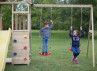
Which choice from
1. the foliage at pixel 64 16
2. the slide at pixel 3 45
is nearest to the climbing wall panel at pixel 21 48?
the slide at pixel 3 45

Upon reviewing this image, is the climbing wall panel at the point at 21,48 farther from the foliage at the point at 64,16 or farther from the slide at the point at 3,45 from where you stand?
the foliage at the point at 64,16

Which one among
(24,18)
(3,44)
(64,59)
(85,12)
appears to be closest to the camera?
(3,44)

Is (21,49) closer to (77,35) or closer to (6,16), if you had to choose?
(77,35)

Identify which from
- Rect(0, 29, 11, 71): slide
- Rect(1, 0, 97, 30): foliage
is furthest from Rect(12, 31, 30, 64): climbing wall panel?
Rect(1, 0, 97, 30): foliage

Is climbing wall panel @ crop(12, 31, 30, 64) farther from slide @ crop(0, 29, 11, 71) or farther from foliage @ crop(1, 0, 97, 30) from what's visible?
foliage @ crop(1, 0, 97, 30)

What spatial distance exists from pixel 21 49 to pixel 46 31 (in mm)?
3094

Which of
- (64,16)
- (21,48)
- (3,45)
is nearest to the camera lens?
(3,45)

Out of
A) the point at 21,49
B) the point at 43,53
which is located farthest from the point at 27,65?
the point at 43,53

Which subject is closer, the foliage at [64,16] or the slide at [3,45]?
the slide at [3,45]

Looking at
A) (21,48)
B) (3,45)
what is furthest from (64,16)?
(3,45)

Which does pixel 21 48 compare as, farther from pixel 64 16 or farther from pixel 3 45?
pixel 64 16

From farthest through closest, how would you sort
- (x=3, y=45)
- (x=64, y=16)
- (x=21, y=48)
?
(x=64, y=16)
(x=21, y=48)
(x=3, y=45)

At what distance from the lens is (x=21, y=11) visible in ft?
41.1

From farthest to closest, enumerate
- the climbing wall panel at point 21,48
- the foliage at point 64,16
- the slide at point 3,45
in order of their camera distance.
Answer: the foliage at point 64,16 < the climbing wall panel at point 21,48 < the slide at point 3,45
